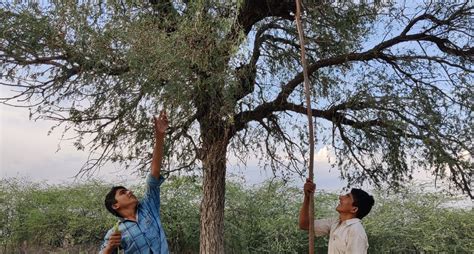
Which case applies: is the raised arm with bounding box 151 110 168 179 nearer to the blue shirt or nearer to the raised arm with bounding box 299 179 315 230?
the blue shirt

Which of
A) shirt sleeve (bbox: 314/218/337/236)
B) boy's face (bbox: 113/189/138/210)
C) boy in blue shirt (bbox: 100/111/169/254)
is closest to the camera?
boy in blue shirt (bbox: 100/111/169/254)

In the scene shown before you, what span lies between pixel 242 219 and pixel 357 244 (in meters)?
6.00

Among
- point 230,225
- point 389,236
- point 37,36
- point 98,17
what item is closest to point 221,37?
point 98,17

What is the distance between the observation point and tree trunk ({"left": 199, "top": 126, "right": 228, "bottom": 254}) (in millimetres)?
5883

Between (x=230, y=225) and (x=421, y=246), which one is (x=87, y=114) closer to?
(x=230, y=225)

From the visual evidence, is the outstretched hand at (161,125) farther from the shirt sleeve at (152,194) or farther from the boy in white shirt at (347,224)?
the boy in white shirt at (347,224)

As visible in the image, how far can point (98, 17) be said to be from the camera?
495 centimetres

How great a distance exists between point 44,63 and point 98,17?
77 cm

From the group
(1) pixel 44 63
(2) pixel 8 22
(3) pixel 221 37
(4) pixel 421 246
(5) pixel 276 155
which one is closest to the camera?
(3) pixel 221 37

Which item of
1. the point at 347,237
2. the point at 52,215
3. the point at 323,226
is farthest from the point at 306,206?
the point at 52,215

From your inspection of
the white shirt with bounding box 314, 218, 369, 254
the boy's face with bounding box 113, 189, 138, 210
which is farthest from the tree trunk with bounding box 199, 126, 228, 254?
the boy's face with bounding box 113, 189, 138, 210

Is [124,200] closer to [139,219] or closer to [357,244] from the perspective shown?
[139,219]

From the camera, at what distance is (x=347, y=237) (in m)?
3.13

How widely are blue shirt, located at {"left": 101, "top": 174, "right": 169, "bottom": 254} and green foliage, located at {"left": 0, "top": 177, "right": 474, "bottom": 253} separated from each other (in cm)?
542
